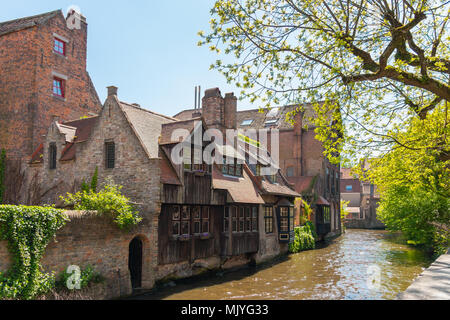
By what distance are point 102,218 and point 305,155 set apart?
2729 cm

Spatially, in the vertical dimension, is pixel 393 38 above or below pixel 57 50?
below

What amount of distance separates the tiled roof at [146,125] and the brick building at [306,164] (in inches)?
625

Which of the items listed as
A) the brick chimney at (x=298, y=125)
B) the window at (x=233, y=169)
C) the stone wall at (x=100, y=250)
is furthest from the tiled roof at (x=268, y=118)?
the stone wall at (x=100, y=250)

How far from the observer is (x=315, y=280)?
1864 cm

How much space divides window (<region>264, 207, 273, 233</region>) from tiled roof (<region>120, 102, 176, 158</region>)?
9.23m

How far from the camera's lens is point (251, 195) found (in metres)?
21.3

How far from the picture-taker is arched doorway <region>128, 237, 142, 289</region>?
15.5 m

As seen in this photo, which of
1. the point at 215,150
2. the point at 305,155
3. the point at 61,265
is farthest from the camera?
the point at 305,155

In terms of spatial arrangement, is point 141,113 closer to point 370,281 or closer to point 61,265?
point 61,265

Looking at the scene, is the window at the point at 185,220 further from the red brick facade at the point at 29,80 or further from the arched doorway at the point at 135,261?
the red brick facade at the point at 29,80

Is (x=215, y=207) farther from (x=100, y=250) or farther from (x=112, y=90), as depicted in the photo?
(x=112, y=90)

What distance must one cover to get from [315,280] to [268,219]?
6.39 metres

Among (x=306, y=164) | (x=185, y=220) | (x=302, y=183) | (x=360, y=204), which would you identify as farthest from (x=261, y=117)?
(x=360, y=204)
